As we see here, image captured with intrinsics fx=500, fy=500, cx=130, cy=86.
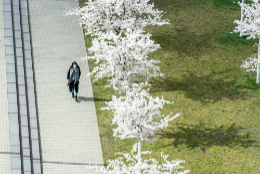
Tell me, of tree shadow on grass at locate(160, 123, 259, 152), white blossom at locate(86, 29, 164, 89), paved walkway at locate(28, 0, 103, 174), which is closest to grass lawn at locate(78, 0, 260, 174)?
tree shadow on grass at locate(160, 123, 259, 152)

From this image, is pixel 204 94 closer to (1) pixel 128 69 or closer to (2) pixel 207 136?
(2) pixel 207 136

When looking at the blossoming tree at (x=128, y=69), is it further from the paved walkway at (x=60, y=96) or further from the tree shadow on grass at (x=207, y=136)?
the paved walkway at (x=60, y=96)

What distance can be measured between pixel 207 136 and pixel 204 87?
106 inches

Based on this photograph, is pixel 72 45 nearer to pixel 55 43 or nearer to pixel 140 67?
pixel 55 43

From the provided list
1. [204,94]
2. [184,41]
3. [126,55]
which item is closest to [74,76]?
[126,55]

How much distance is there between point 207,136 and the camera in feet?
55.8

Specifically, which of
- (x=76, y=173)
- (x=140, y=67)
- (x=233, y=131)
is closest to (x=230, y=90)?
(x=233, y=131)

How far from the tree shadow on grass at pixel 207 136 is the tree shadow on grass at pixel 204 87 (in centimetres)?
149

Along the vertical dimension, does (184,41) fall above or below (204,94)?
above

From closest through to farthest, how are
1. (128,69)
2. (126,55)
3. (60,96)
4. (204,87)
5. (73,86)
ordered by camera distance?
(126,55)
(128,69)
(73,86)
(60,96)
(204,87)

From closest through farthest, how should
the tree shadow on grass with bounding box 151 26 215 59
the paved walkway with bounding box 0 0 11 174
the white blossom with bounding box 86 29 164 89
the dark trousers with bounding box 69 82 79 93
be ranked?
the paved walkway with bounding box 0 0 11 174 < the white blossom with bounding box 86 29 164 89 < the dark trousers with bounding box 69 82 79 93 < the tree shadow on grass with bounding box 151 26 215 59

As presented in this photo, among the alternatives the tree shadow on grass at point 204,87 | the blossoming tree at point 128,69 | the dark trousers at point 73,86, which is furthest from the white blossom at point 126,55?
the tree shadow on grass at point 204,87

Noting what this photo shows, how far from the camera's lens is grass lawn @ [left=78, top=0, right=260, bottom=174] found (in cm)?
1642

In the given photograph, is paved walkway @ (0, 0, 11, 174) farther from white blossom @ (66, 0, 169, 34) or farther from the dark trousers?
white blossom @ (66, 0, 169, 34)
